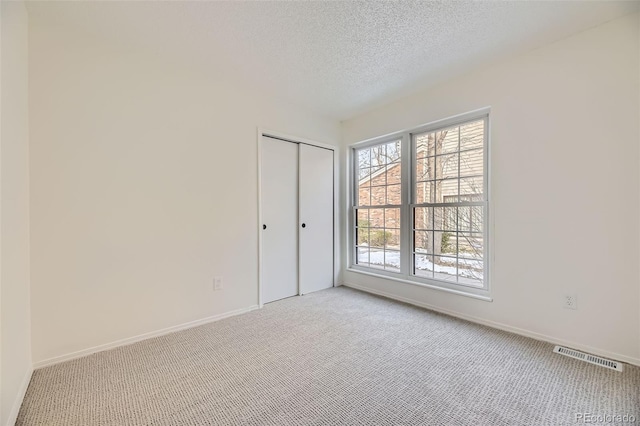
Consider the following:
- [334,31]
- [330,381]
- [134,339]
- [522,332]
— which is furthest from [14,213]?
[522,332]

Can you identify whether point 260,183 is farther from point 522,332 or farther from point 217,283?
point 522,332

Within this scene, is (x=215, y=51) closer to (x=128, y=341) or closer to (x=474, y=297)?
(x=128, y=341)

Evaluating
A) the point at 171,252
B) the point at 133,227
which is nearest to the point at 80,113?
the point at 133,227

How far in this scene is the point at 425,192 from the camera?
10.3ft

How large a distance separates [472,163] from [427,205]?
62 cm

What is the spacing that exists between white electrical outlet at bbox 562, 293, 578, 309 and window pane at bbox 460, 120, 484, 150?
1.44m

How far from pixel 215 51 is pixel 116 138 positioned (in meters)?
1.06

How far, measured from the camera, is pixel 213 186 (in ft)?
8.97

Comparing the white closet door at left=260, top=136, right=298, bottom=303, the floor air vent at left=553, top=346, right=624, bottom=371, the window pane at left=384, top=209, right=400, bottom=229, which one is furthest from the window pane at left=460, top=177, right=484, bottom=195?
the white closet door at left=260, top=136, right=298, bottom=303

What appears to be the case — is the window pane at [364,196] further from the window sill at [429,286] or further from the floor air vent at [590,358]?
the floor air vent at [590,358]

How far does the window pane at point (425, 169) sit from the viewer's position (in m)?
3.10

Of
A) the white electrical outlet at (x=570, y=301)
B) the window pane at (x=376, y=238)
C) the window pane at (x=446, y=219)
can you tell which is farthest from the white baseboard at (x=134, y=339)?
the white electrical outlet at (x=570, y=301)

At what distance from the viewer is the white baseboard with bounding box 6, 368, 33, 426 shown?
4.47ft

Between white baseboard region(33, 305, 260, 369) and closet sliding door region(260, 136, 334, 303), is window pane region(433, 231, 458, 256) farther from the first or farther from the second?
white baseboard region(33, 305, 260, 369)
